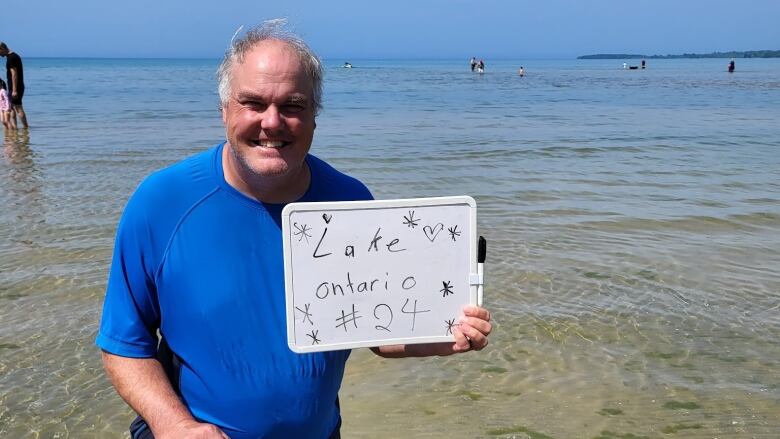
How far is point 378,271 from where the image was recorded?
2352 mm

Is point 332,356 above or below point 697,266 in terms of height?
above

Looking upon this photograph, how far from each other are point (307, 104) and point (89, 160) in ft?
40.0

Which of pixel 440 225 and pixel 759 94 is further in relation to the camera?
pixel 759 94

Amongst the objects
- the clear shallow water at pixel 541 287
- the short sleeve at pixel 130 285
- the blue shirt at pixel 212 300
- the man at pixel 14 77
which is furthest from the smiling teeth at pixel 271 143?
the man at pixel 14 77

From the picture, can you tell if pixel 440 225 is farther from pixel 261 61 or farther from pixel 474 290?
pixel 261 61

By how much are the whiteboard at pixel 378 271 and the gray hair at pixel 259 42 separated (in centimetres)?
42

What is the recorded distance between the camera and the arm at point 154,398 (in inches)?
84.4

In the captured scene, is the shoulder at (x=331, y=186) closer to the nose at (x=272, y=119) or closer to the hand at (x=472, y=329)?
the nose at (x=272, y=119)

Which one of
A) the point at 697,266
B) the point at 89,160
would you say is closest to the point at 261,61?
the point at 697,266

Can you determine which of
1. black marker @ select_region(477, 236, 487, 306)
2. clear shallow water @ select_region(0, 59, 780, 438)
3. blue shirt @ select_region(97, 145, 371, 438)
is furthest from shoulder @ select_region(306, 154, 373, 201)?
clear shallow water @ select_region(0, 59, 780, 438)

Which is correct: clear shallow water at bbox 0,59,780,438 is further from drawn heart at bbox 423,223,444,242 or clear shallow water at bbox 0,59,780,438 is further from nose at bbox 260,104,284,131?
nose at bbox 260,104,284,131

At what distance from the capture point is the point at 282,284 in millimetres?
2326

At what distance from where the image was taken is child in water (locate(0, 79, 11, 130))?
1727cm

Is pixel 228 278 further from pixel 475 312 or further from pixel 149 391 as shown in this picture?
pixel 475 312
